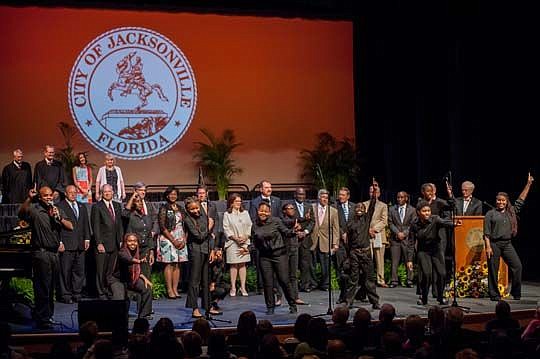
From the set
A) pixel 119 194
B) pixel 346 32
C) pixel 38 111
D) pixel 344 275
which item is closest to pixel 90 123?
pixel 38 111

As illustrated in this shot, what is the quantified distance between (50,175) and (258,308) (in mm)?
4829

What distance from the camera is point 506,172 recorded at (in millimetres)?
16469

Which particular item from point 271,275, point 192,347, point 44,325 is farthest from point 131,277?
point 192,347

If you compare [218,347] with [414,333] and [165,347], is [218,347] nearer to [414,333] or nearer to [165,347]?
[165,347]

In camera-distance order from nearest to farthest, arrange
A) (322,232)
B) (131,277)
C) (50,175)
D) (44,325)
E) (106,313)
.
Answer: (106,313)
(44,325)
(131,277)
(322,232)
(50,175)

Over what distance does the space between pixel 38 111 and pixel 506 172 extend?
968 cm

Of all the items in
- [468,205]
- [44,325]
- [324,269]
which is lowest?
[44,325]

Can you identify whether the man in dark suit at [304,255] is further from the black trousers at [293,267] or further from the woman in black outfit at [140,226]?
the woman in black outfit at [140,226]

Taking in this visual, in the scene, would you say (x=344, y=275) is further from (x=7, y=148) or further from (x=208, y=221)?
(x=7, y=148)

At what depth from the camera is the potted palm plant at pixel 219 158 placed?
60.2 ft

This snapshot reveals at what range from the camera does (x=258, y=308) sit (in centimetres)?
1293

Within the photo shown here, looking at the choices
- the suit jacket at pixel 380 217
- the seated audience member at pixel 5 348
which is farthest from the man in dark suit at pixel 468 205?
the seated audience member at pixel 5 348

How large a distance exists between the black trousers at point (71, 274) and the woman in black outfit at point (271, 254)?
10.6 feet

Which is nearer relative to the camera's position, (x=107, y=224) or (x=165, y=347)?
(x=165, y=347)
